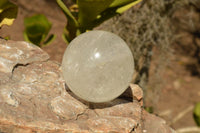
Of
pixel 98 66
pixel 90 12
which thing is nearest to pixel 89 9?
pixel 90 12

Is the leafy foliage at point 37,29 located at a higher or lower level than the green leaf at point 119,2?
lower

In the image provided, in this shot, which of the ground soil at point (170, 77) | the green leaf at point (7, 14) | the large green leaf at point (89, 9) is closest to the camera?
the large green leaf at point (89, 9)

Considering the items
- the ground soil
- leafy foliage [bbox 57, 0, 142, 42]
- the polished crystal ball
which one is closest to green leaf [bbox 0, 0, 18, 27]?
leafy foliage [bbox 57, 0, 142, 42]

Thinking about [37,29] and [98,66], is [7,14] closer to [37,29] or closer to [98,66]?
[37,29]

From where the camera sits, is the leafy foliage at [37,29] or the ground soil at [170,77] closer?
the leafy foliage at [37,29]

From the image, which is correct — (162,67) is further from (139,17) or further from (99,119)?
(99,119)

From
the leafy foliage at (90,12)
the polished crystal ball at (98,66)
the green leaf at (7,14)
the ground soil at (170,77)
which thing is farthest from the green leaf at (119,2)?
the ground soil at (170,77)

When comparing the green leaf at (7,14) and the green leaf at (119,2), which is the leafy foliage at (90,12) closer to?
the green leaf at (119,2)

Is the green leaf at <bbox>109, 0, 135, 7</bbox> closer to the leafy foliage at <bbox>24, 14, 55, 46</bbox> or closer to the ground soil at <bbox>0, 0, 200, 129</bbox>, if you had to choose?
the leafy foliage at <bbox>24, 14, 55, 46</bbox>

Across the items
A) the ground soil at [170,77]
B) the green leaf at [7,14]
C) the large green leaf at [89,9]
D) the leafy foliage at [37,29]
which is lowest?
the ground soil at [170,77]
